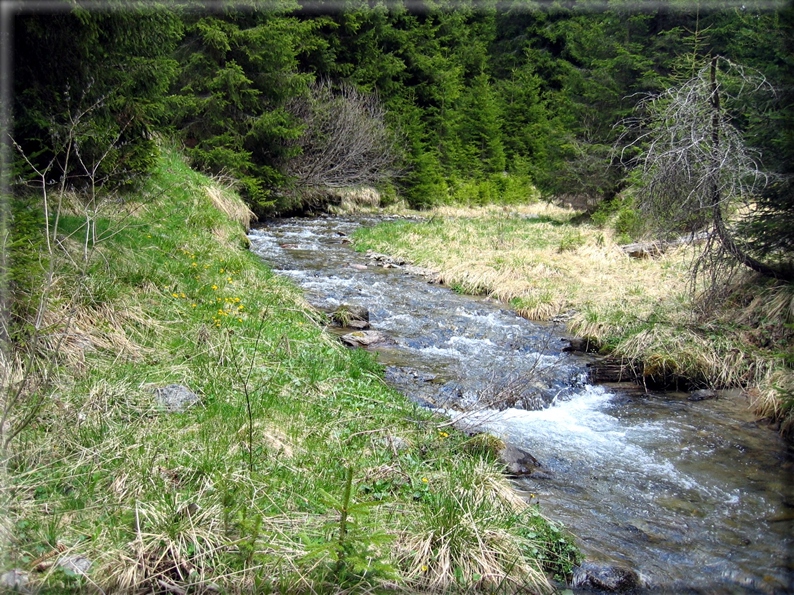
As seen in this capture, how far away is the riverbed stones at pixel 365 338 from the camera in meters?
7.81

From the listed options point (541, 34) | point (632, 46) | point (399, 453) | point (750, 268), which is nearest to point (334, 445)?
point (399, 453)

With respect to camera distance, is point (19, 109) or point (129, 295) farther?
point (129, 295)

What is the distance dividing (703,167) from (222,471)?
258 inches

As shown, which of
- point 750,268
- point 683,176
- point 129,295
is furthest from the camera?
point 750,268

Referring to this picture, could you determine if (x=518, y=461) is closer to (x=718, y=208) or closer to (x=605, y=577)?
(x=605, y=577)

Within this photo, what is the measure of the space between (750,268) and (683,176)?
7.01 feet

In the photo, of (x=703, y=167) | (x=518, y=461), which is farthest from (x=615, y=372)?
(x=518, y=461)

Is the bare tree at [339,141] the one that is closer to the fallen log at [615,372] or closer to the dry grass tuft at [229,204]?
the dry grass tuft at [229,204]

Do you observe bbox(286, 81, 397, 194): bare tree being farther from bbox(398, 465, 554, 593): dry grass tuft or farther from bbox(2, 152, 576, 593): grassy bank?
bbox(398, 465, 554, 593): dry grass tuft

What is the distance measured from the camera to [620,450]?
5605 mm

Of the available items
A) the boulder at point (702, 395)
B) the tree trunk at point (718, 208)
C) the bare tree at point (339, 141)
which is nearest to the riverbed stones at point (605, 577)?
the boulder at point (702, 395)

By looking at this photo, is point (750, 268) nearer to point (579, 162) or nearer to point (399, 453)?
point (399, 453)

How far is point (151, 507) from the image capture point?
2.95m

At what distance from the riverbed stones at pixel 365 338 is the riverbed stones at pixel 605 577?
455cm
